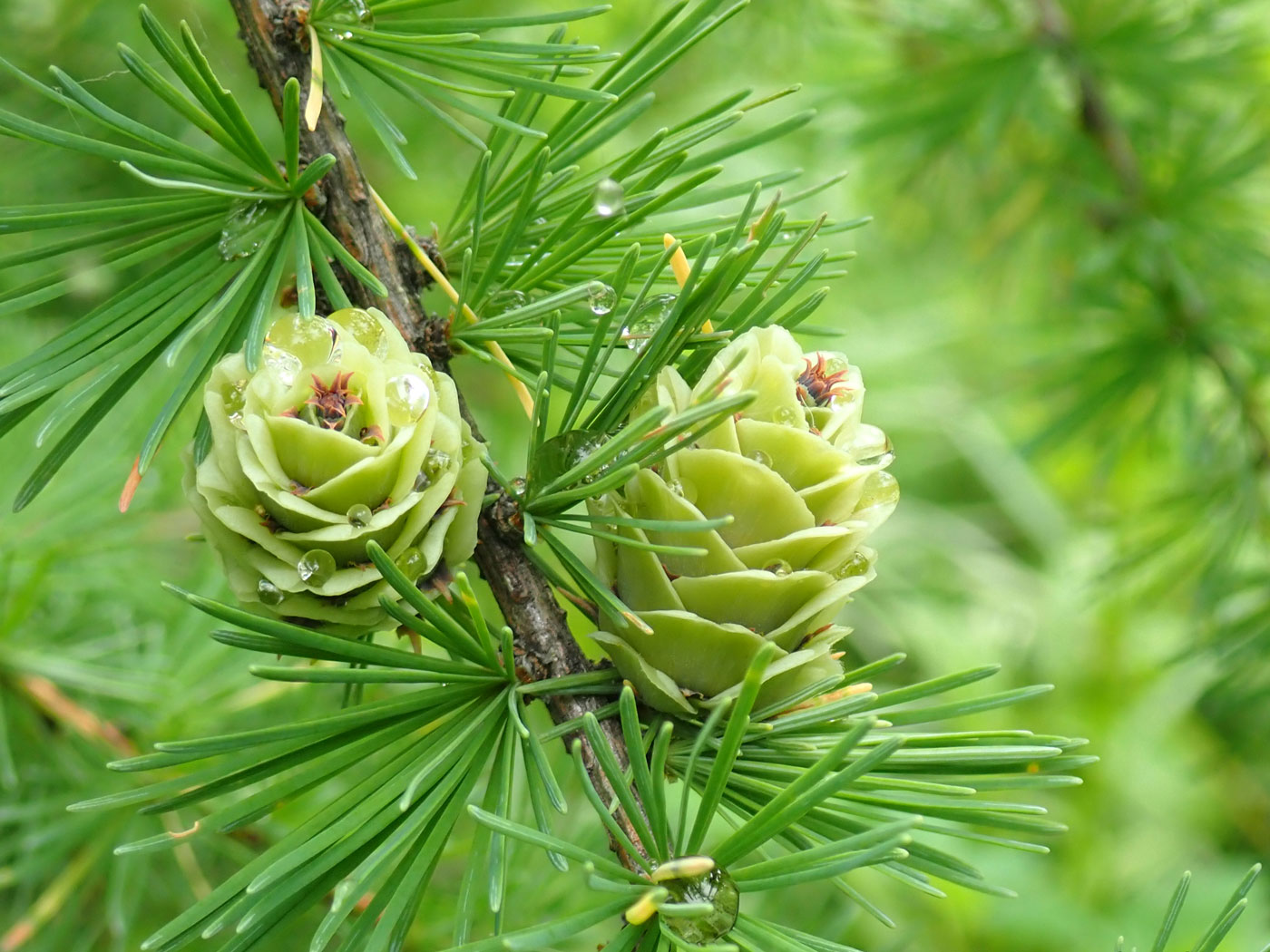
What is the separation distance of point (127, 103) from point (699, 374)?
849mm

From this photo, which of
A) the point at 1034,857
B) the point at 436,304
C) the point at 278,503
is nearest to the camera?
the point at 278,503

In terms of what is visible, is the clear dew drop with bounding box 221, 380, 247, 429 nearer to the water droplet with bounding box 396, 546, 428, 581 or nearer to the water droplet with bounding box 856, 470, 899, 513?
the water droplet with bounding box 396, 546, 428, 581

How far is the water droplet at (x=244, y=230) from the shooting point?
15.6 inches

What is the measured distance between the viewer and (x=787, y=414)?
377 millimetres

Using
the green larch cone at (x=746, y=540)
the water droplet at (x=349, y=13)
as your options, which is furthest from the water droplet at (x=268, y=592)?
the water droplet at (x=349, y=13)

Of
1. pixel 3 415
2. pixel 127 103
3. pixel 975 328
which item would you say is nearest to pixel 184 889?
pixel 3 415

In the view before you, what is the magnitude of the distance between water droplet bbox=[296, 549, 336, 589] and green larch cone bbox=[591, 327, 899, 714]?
0.09 m

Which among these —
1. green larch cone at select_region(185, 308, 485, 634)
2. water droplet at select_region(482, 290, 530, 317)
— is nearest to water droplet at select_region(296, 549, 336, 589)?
green larch cone at select_region(185, 308, 485, 634)

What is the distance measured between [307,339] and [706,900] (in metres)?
0.22

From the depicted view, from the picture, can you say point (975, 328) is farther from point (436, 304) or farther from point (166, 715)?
point (166, 715)

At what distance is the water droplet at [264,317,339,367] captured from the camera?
0.36 m

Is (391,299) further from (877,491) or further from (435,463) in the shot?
(877,491)

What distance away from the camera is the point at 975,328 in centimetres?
219

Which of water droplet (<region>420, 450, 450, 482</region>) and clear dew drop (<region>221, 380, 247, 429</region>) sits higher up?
clear dew drop (<region>221, 380, 247, 429</region>)
